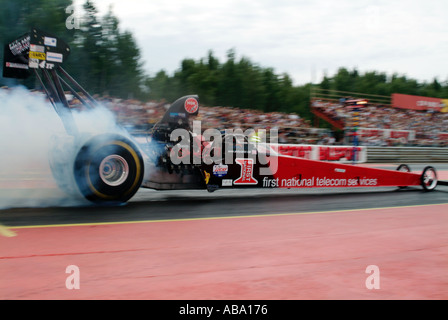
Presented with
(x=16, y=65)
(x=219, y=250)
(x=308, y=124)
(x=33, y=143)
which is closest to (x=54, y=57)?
(x=16, y=65)

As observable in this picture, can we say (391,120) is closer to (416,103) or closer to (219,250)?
(416,103)

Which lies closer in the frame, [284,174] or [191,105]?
[191,105]

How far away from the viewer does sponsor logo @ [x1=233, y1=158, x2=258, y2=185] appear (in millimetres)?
7113

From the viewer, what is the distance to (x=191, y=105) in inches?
269

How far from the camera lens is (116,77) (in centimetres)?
2867

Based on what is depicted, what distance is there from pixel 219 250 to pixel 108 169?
7.88ft

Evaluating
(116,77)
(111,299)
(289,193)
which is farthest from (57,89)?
(116,77)

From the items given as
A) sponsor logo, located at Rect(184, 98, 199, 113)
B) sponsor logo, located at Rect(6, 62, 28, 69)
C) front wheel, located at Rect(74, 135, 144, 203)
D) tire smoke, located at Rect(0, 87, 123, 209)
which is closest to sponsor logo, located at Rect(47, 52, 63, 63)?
sponsor logo, located at Rect(6, 62, 28, 69)

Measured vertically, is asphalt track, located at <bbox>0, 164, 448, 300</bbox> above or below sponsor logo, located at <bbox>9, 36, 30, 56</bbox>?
below

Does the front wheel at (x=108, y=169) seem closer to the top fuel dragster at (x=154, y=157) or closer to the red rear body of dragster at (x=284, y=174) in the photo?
the top fuel dragster at (x=154, y=157)

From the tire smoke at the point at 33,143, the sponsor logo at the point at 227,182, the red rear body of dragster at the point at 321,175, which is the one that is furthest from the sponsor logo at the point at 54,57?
the red rear body of dragster at the point at 321,175

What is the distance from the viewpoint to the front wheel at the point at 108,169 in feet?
18.3

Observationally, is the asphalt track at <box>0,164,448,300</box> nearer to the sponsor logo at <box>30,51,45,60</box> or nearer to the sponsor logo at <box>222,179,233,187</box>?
the sponsor logo at <box>222,179,233,187</box>
